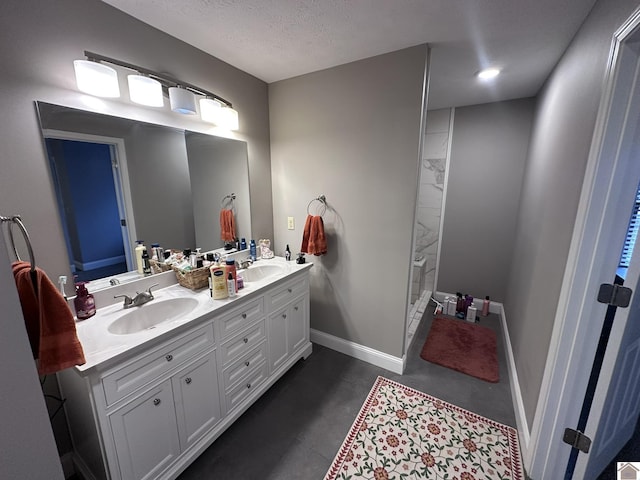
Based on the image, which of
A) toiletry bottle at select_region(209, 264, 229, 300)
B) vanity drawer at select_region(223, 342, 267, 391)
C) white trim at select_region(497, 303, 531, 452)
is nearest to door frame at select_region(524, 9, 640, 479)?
white trim at select_region(497, 303, 531, 452)

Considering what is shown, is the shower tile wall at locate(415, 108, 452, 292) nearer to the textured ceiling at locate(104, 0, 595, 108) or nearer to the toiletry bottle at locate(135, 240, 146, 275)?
the textured ceiling at locate(104, 0, 595, 108)

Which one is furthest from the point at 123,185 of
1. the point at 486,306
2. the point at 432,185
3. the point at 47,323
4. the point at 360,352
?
the point at 486,306

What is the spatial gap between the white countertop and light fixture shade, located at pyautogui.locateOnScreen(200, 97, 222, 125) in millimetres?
1204

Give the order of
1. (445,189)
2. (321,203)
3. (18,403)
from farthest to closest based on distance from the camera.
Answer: (445,189)
(321,203)
(18,403)

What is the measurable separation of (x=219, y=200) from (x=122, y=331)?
3.67 ft

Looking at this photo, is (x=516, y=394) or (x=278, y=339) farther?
(x=278, y=339)

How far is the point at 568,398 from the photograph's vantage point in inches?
51.1

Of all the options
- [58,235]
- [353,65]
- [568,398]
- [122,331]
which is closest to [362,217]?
[353,65]

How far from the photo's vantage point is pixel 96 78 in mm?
1305

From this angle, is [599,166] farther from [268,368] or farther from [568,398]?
[268,368]

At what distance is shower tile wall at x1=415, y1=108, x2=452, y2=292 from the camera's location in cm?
326

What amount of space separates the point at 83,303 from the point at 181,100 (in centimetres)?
127

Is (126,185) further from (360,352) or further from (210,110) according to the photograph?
(360,352)

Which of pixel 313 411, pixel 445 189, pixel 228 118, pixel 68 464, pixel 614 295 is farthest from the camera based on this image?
pixel 445 189
